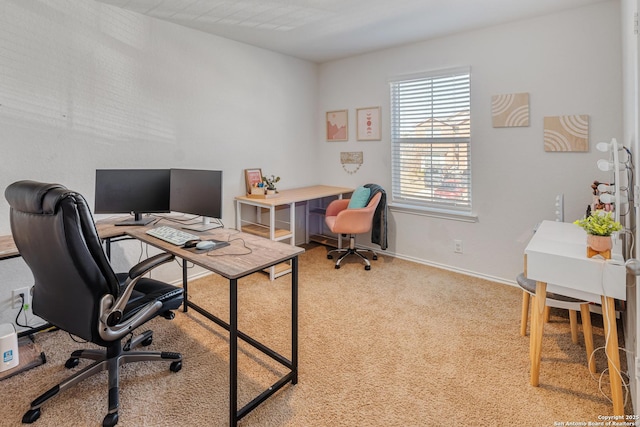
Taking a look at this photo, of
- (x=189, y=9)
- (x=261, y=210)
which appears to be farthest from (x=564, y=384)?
(x=189, y=9)

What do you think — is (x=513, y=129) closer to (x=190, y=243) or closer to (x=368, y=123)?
(x=368, y=123)

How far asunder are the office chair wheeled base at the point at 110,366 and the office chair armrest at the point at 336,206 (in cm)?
247

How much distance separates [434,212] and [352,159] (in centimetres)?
126

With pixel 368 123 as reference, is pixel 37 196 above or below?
below

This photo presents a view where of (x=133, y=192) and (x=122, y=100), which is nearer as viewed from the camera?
(x=133, y=192)

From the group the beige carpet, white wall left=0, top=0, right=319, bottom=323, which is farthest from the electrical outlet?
the beige carpet

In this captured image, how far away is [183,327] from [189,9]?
8.30ft

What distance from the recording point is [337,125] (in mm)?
4582

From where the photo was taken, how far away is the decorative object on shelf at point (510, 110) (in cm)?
313

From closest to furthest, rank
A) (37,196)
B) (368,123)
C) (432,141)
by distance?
(37,196)
(432,141)
(368,123)

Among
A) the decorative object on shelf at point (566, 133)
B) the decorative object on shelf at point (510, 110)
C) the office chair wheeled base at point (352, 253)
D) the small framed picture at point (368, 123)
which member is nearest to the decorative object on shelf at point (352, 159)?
the small framed picture at point (368, 123)

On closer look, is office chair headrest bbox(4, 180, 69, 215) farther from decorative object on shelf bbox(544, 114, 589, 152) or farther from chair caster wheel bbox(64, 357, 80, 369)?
decorative object on shelf bbox(544, 114, 589, 152)

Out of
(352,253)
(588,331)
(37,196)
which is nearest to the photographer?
(37,196)

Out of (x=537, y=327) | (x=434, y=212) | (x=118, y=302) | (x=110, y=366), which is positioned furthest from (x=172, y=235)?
(x=434, y=212)
